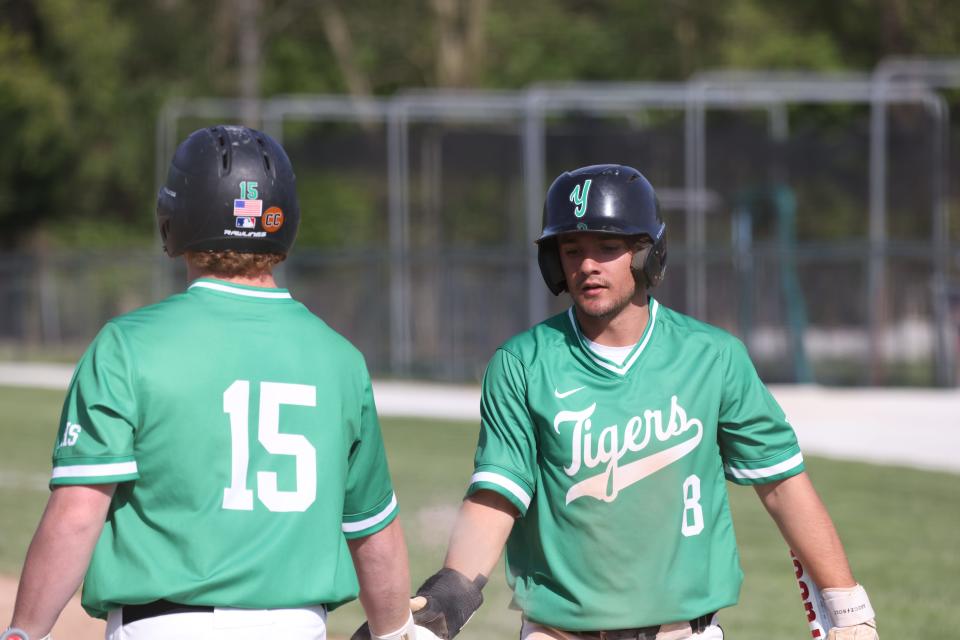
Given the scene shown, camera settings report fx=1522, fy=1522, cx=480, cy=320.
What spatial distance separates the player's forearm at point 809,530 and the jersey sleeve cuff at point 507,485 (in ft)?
2.26

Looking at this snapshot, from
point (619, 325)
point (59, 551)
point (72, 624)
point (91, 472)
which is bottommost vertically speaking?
point (72, 624)

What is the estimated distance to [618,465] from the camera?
4.08m

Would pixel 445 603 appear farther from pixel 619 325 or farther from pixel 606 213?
pixel 606 213

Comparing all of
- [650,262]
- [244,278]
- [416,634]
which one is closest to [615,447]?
[650,262]

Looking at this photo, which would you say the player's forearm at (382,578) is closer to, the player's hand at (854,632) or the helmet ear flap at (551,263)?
the helmet ear flap at (551,263)

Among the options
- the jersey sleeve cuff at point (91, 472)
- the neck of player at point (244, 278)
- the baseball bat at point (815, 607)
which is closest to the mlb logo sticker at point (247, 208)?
the neck of player at point (244, 278)

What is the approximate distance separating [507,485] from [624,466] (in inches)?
12.6

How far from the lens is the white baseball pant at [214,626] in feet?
10.7

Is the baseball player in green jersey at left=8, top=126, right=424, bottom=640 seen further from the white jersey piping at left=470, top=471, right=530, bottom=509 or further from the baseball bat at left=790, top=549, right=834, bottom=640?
the baseball bat at left=790, top=549, right=834, bottom=640

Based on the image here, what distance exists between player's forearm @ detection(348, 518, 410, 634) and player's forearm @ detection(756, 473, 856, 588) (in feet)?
3.64

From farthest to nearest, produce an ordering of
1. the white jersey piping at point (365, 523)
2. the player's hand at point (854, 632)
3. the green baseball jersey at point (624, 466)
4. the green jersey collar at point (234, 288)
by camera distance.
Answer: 1. the player's hand at point (854, 632)
2. the green baseball jersey at point (624, 466)
3. the white jersey piping at point (365, 523)
4. the green jersey collar at point (234, 288)

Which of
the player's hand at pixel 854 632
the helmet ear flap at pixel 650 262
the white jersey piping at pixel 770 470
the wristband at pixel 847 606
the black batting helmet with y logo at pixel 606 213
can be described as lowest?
the player's hand at pixel 854 632

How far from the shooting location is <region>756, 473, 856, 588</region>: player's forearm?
Answer: 4.21 metres

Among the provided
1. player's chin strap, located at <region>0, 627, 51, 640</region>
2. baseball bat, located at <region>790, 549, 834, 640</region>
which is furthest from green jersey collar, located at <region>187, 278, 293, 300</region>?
baseball bat, located at <region>790, 549, 834, 640</region>
